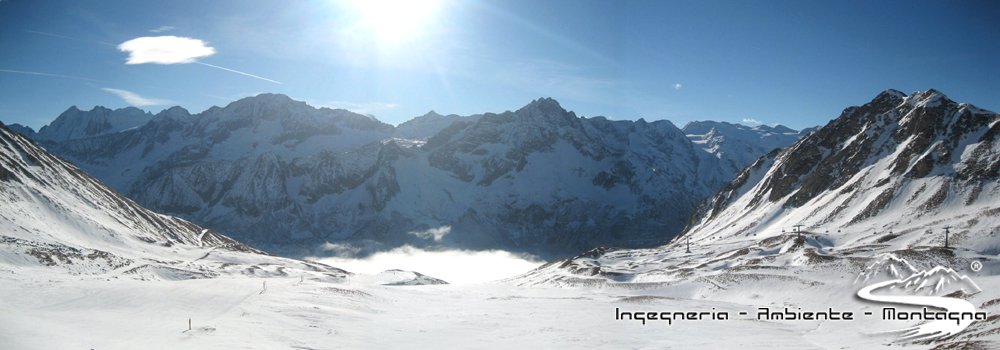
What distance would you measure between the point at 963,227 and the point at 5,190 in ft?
589

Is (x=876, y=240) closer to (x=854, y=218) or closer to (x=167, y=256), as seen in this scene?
(x=854, y=218)

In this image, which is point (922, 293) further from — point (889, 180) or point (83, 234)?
point (83, 234)

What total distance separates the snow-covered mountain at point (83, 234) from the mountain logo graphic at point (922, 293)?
8404cm

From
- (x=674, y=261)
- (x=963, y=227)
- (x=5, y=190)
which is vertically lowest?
(x=674, y=261)

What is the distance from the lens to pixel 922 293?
2085 inches

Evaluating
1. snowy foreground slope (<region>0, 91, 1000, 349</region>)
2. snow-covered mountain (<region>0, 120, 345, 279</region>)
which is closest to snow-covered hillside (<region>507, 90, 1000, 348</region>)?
snowy foreground slope (<region>0, 91, 1000, 349</region>)

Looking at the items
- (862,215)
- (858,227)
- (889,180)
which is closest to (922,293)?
(858,227)

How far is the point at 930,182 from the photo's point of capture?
112500 mm

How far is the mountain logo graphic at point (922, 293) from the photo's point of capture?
3516 cm

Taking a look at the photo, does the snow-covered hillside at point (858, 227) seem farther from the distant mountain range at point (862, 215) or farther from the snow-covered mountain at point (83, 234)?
the snow-covered mountain at point (83, 234)

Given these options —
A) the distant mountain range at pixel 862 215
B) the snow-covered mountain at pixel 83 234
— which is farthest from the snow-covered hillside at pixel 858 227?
the snow-covered mountain at pixel 83 234

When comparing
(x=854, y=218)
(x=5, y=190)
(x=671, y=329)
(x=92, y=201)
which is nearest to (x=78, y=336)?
(x=671, y=329)

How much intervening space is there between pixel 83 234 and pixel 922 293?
142976 mm

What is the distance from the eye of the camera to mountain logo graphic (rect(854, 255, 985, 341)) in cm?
3516
